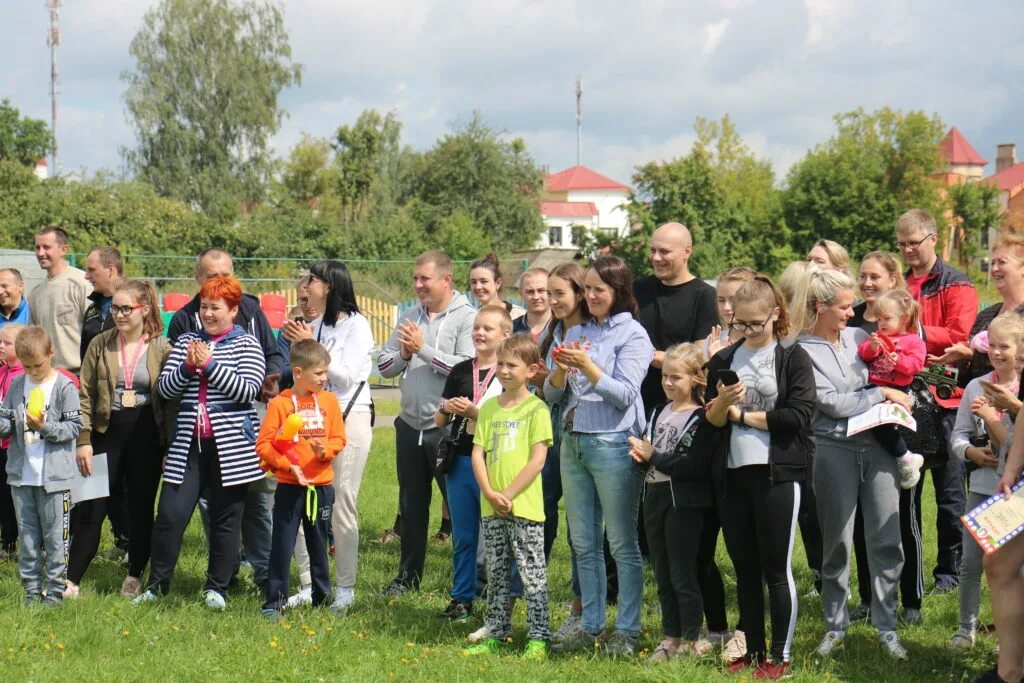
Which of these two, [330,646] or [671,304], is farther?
[671,304]

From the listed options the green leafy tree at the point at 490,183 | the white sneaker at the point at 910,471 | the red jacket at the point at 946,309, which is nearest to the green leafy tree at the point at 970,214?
the green leafy tree at the point at 490,183

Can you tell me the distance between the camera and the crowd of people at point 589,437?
5.23 m

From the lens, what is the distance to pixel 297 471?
614 cm

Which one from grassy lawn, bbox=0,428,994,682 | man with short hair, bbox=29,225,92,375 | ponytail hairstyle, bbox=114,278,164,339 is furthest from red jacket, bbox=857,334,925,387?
man with short hair, bbox=29,225,92,375

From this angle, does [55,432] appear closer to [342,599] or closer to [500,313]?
[342,599]

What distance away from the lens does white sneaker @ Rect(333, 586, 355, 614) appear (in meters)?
6.42

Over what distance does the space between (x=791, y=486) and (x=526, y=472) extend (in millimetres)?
1389

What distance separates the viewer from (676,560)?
5.50 meters

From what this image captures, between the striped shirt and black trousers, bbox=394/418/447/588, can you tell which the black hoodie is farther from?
black trousers, bbox=394/418/447/588

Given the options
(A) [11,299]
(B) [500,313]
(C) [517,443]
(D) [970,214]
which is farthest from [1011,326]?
(D) [970,214]

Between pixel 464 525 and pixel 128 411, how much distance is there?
238cm

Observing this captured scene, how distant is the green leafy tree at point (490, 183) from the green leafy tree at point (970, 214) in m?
23.3

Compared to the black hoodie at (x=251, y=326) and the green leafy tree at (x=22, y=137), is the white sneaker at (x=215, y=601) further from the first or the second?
the green leafy tree at (x=22, y=137)

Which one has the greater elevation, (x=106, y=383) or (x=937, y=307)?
(x=937, y=307)
